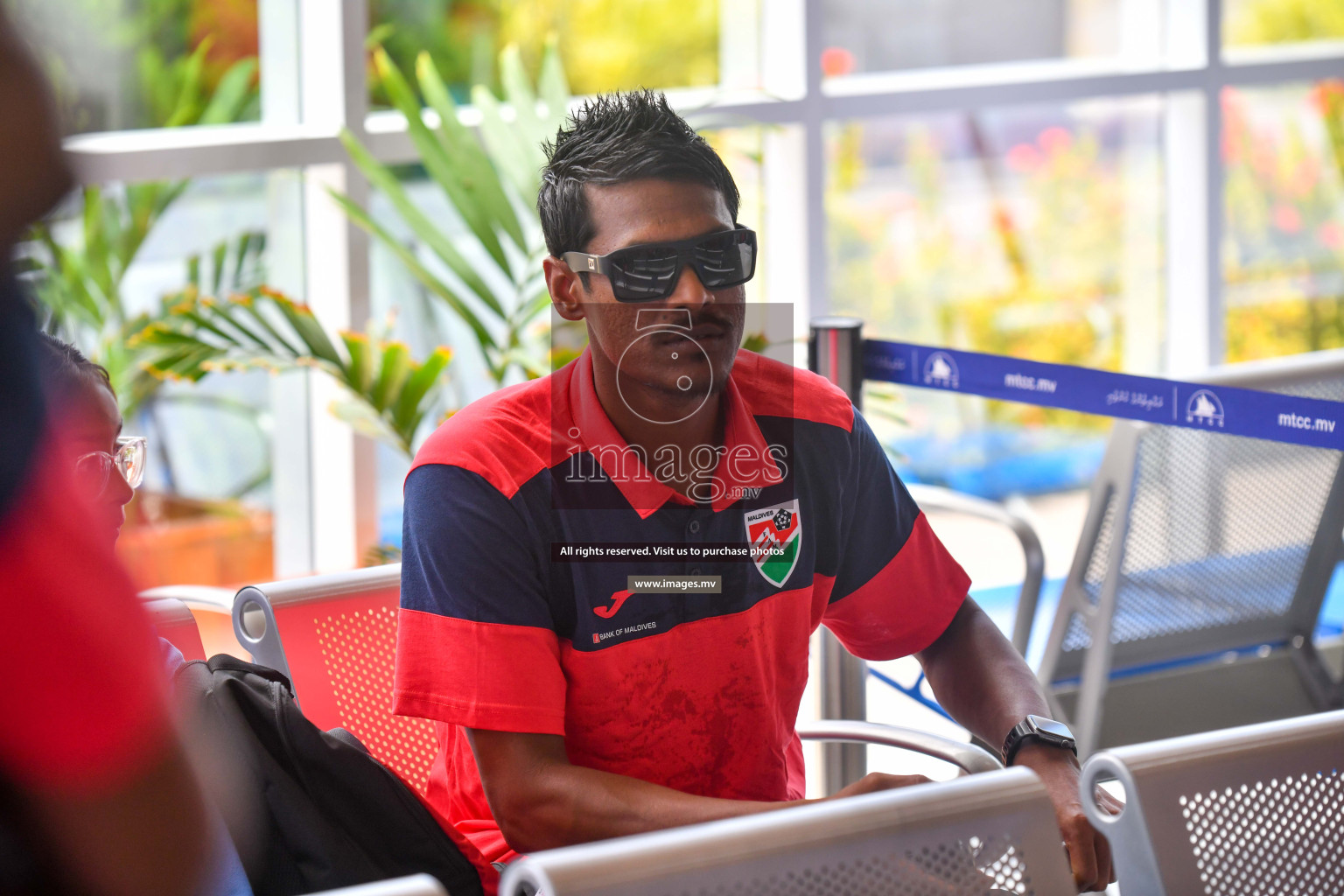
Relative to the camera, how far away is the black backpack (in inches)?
46.4

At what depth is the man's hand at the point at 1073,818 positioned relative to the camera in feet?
3.84

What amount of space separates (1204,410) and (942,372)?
35 centimetres

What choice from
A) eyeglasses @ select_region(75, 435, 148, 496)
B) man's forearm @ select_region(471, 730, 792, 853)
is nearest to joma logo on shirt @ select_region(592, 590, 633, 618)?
man's forearm @ select_region(471, 730, 792, 853)

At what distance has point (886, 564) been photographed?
4.78 ft

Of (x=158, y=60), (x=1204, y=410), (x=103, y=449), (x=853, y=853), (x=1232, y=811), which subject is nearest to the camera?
(x=853, y=853)

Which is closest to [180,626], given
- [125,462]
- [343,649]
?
[343,649]

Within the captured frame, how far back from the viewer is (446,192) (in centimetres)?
253

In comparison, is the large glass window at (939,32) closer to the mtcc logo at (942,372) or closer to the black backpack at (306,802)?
the mtcc logo at (942,372)

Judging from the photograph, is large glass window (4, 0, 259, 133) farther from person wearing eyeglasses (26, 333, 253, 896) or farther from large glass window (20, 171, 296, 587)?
person wearing eyeglasses (26, 333, 253, 896)

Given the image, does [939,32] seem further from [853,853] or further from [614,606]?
[853,853]

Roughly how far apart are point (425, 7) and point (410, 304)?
2.56 ft

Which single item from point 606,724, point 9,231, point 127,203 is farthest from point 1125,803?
point 127,203

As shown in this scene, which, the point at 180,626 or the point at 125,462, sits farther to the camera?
the point at 180,626

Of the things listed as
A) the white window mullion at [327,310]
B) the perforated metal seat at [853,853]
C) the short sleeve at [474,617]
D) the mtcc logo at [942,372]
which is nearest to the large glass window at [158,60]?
the white window mullion at [327,310]
